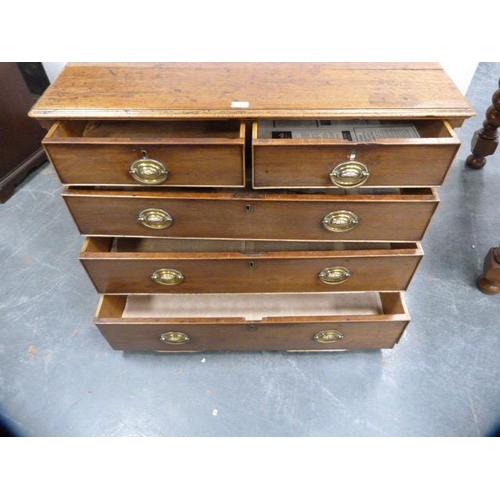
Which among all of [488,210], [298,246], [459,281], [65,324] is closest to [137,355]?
[65,324]

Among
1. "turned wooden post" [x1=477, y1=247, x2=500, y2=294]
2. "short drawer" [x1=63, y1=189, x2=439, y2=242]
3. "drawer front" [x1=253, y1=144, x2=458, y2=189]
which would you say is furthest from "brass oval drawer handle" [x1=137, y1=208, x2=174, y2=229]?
"turned wooden post" [x1=477, y1=247, x2=500, y2=294]

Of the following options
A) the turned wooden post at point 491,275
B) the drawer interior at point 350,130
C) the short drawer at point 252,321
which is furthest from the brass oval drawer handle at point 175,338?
the turned wooden post at point 491,275

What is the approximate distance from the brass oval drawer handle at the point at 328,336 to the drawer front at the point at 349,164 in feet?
1.62

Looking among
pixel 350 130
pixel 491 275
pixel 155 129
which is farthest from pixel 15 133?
pixel 491 275

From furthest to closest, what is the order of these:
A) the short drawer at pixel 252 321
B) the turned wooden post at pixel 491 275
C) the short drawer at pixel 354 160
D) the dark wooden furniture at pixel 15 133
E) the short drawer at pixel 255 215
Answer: the dark wooden furniture at pixel 15 133 → the turned wooden post at pixel 491 275 → the short drawer at pixel 252 321 → the short drawer at pixel 255 215 → the short drawer at pixel 354 160

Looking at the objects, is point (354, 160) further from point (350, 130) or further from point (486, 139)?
point (486, 139)

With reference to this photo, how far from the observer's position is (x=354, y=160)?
0.76 m

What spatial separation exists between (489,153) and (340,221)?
4.44ft

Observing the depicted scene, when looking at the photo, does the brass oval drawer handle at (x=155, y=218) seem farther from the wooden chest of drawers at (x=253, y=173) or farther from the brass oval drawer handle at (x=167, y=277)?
the brass oval drawer handle at (x=167, y=277)

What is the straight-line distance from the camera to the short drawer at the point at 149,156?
75 centimetres

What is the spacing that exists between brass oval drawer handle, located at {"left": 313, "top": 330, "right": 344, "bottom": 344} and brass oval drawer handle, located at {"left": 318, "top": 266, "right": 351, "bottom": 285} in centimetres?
18

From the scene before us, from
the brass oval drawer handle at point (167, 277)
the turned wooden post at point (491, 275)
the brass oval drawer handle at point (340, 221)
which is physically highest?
the brass oval drawer handle at point (340, 221)

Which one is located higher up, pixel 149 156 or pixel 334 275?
pixel 149 156

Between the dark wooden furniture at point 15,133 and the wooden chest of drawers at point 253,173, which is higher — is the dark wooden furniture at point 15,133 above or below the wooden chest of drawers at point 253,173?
below
